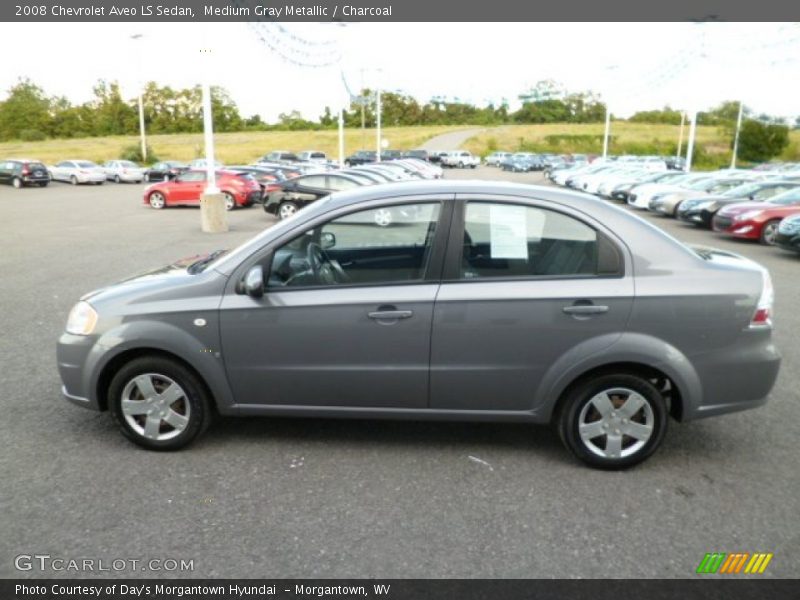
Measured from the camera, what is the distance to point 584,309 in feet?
12.0

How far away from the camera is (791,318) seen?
768 centimetres

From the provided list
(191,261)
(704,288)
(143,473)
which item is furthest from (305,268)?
(704,288)

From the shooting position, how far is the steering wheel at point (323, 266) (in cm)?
395

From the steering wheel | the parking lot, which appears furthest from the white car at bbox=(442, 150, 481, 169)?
the steering wheel

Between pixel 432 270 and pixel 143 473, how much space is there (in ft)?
7.03

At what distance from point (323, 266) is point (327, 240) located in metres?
0.23

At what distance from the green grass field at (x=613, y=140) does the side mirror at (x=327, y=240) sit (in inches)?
3094

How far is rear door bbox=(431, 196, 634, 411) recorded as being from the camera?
367 centimetres

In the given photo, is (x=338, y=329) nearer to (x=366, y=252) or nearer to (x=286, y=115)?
(x=366, y=252)

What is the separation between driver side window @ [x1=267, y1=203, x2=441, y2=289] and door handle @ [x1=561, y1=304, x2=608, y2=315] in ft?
2.89

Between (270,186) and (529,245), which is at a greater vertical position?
(529,245)
